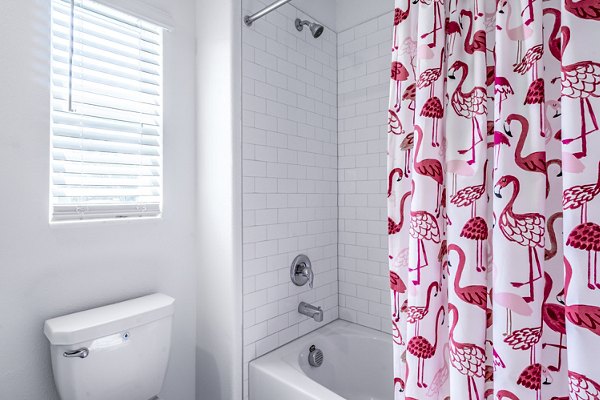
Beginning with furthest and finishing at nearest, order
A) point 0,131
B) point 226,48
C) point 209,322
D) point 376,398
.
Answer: point 376,398
point 209,322
point 226,48
point 0,131

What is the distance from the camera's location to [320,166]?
200 cm

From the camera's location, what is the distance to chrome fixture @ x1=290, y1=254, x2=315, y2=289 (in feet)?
5.89

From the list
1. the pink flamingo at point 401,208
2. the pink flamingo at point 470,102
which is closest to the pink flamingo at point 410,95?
the pink flamingo at point 470,102

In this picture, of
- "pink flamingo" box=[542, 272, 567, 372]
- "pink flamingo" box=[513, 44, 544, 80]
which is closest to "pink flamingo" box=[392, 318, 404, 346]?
"pink flamingo" box=[542, 272, 567, 372]

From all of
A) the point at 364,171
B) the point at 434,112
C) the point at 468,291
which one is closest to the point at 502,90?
the point at 434,112

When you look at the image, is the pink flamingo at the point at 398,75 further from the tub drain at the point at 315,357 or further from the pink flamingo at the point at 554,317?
the tub drain at the point at 315,357

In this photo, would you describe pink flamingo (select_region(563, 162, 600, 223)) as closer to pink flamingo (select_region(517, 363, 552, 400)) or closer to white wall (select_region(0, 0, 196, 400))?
pink flamingo (select_region(517, 363, 552, 400))

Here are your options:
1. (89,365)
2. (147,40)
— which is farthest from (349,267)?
(147,40)

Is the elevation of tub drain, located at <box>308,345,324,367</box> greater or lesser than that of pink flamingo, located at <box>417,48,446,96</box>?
lesser

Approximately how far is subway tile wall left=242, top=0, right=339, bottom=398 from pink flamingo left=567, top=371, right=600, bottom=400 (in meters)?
1.22

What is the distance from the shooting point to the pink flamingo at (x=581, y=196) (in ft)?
2.54

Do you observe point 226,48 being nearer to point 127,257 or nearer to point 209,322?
point 127,257

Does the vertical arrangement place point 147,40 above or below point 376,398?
above

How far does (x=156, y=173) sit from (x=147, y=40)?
642mm
